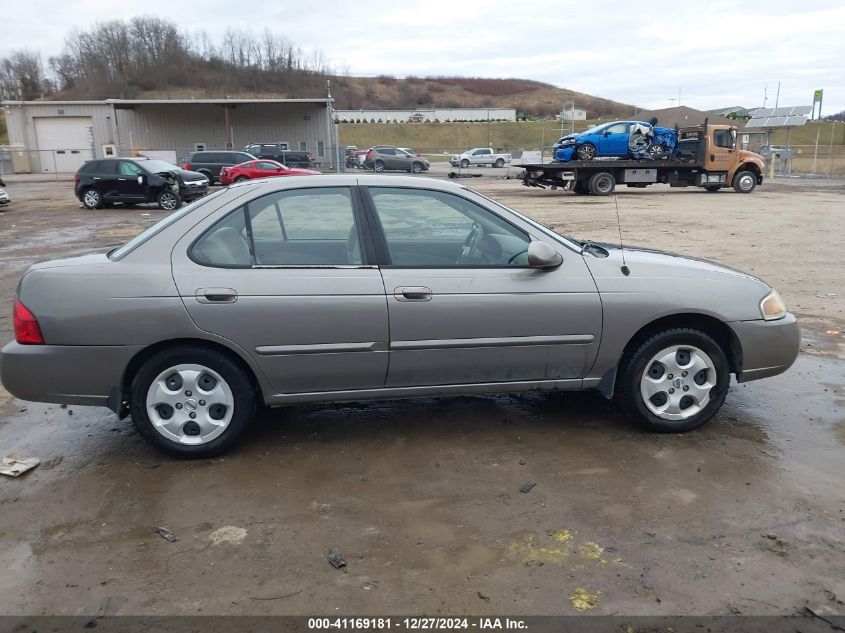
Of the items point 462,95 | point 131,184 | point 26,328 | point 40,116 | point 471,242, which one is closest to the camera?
point 26,328

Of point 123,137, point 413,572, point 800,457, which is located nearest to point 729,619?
point 413,572

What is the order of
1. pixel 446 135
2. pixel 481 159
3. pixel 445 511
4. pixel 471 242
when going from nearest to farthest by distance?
pixel 445 511 → pixel 471 242 → pixel 481 159 → pixel 446 135

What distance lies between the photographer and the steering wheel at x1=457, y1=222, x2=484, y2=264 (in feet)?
13.6

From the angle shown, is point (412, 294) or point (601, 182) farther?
point (601, 182)

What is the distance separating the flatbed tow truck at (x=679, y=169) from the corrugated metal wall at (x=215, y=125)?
26235mm

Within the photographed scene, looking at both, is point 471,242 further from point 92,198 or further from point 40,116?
point 40,116

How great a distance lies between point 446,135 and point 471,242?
80.4m

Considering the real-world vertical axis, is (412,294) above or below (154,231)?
below

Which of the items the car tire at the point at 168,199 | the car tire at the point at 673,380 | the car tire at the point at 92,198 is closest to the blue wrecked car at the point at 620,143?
the car tire at the point at 168,199

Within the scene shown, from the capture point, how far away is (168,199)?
20.9m

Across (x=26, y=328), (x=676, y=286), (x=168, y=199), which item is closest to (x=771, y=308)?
(x=676, y=286)

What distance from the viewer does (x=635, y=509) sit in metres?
3.39

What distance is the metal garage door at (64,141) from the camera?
4803 centimetres

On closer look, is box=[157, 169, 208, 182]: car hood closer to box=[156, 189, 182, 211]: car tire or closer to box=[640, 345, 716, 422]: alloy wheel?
box=[156, 189, 182, 211]: car tire
